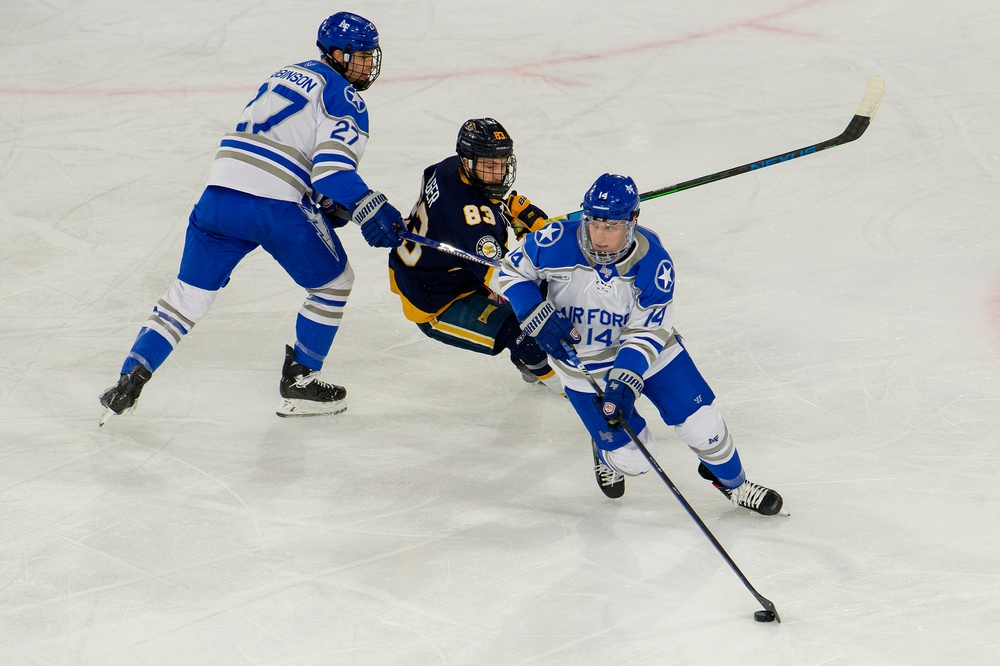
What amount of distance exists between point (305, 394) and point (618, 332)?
3.97ft

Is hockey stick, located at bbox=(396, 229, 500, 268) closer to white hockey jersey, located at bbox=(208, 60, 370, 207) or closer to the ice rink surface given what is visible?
white hockey jersey, located at bbox=(208, 60, 370, 207)

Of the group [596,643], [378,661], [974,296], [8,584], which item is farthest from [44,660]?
[974,296]

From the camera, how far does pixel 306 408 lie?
3797 millimetres

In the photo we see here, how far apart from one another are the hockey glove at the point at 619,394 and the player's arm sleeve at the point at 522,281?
1.01ft

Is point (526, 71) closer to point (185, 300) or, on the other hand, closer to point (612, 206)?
point (185, 300)

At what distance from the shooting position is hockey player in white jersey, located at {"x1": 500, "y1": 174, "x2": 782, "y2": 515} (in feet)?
9.82

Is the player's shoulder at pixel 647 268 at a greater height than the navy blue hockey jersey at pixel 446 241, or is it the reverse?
the player's shoulder at pixel 647 268

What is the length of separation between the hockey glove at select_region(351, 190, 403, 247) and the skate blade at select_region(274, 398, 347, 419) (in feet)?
2.01

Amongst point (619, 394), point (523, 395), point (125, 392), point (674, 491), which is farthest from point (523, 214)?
point (125, 392)

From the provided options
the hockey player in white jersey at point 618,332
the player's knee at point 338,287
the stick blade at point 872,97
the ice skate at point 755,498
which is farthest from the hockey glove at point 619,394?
the stick blade at point 872,97

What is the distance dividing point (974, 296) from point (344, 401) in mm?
2438

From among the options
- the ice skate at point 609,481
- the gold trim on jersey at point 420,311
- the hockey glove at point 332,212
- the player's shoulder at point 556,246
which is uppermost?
the player's shoulder at point 556,246

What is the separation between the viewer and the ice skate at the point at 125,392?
3502mm

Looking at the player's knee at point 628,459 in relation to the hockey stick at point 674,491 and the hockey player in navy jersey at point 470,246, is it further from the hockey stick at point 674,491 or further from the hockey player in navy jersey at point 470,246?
the hockey player in navy jersey at point 470,246
